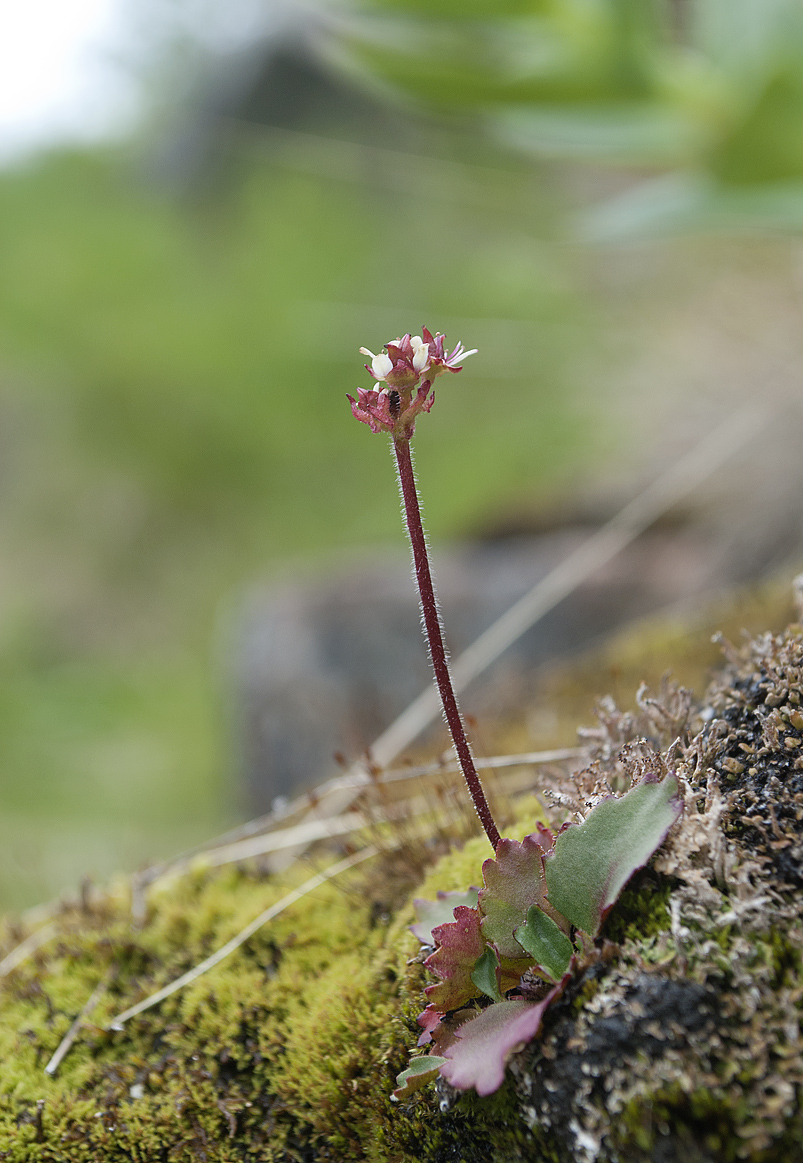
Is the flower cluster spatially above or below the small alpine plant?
above

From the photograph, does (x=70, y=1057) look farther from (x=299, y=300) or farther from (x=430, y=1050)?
(x=299, y=300)

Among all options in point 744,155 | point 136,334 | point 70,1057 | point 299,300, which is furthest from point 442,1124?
point 136,334

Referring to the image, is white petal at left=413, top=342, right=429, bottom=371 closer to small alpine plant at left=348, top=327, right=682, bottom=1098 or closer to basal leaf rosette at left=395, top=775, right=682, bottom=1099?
small alpine plant at left=348, top=327, right=682, bottom=1098

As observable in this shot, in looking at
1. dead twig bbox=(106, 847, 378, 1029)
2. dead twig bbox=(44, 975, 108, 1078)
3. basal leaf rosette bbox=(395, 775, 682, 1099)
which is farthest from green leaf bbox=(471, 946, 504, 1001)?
dead twig bbox=(44, 975, 108, 1078)

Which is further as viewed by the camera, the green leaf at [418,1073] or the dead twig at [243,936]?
the dead twig at [243,936]

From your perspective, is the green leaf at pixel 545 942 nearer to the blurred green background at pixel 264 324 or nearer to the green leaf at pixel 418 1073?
the green leaf at pixel 418 1073

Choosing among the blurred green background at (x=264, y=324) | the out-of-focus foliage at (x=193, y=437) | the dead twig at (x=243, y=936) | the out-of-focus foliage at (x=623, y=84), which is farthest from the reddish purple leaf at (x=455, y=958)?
the out-of-focus foliage at (x=193, y=437)
